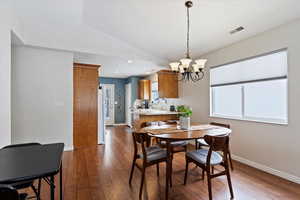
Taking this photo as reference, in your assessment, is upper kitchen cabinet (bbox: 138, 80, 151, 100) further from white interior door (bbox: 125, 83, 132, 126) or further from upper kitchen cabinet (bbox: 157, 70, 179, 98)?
upper kitchen cabinet (bbox: 157, 70, 179, 98)

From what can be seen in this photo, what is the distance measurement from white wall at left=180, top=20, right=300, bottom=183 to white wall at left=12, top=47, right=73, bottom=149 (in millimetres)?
3659

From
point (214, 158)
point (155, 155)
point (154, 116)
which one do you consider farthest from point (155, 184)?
point (154, 116)

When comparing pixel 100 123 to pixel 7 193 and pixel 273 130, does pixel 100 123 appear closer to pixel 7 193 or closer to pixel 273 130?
pixel 7 193

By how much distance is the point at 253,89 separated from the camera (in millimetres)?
3088

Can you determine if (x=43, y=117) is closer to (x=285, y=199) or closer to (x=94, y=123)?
(x=94, y=123)

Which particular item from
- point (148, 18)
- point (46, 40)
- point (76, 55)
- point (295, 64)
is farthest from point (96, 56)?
point (295, 64)

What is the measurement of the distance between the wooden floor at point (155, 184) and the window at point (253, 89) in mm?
1031

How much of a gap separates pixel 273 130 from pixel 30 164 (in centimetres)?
335

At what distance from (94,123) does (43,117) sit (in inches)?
47.1

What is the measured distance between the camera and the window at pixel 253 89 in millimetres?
2686

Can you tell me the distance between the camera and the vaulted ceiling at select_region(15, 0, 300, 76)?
97.7 inches

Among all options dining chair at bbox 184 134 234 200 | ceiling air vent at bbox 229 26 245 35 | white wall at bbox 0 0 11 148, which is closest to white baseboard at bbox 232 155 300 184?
dining chair at bbox 184 134 234 200

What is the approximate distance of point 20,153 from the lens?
1506 mm

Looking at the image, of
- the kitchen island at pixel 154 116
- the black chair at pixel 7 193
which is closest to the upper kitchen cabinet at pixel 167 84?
the kitchen island at pixel 154 116
